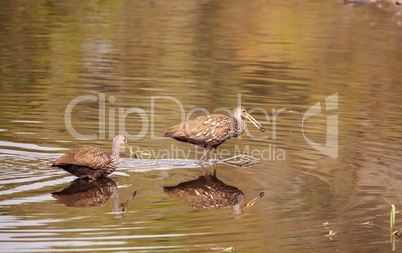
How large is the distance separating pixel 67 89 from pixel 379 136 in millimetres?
7913

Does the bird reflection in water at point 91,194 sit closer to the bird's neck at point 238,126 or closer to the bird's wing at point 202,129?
the bird's wing at point 202,129

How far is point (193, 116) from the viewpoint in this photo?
15.7 metres

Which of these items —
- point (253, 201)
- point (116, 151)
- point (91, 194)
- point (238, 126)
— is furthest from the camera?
point (238, 126)

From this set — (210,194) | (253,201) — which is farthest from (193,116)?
(253,201)

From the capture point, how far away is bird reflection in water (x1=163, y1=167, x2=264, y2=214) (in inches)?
400

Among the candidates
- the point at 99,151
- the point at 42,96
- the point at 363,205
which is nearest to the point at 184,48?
the point at 42,96

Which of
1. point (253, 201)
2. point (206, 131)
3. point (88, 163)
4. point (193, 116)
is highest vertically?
point (193, 116)

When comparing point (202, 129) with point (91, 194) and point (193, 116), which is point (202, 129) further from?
point (91, 194)

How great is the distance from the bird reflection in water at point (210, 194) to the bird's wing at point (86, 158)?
116 cm

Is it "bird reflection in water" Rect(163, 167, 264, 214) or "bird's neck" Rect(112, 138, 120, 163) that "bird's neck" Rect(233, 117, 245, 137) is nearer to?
"bird reflection in water" Rect(163, 167, 264, 214)

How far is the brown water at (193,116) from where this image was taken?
891 cm

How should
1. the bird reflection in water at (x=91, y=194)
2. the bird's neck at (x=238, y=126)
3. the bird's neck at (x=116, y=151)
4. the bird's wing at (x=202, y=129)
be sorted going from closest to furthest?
the bird reflection in water at (x=91, y=194)
the bird's neck at (x=116, y=151)
the bird's wing at (x=202, y=129)
the bird's neck at (x=238, y=126)

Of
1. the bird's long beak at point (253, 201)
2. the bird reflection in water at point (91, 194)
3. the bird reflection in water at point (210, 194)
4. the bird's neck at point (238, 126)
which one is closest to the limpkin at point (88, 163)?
the bird reflection in water at point (91, 194)

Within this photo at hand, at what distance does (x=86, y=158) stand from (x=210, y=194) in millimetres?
2019
